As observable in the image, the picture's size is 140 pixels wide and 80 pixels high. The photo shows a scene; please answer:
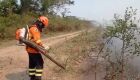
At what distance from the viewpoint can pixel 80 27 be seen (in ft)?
120

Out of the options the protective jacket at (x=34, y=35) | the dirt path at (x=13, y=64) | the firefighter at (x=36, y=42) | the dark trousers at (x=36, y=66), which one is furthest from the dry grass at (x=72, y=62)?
the protective jacket at (x=34, y=35)

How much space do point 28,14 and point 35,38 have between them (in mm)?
22070

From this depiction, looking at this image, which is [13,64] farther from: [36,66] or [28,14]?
[28,14]

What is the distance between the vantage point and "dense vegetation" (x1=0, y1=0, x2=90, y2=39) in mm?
Result: 24705

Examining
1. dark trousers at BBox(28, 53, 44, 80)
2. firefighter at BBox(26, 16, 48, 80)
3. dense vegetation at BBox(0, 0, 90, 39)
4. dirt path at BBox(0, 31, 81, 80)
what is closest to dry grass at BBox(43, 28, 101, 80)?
dirt path at BBox(0, 31, 81, 80)

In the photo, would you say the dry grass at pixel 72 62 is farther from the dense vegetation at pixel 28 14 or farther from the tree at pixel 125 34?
the dense vegetation at pixel 28 14

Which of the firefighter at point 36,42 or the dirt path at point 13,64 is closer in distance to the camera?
the firefighter at point 36,42

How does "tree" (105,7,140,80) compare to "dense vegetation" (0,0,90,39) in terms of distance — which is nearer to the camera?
"tree" (105,7,140,80)

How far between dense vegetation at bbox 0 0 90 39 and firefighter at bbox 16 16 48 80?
11439 millimetres

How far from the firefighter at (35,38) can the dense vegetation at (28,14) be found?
1144 cm

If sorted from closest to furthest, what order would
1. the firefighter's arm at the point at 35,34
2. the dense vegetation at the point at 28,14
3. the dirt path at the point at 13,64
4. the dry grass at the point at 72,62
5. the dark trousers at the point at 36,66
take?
the firefighter's arm at the point at 35,34 → the dark trousers at the point at 36,66 → the dirt path at the point at 13,64 → the dry grass at the point at 72,62 → the dense vegetation at the point at 28,14

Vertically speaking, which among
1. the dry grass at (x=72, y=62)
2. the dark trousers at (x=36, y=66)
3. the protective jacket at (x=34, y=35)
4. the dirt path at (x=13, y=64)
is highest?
the protective jacket at (x=34, y=35)

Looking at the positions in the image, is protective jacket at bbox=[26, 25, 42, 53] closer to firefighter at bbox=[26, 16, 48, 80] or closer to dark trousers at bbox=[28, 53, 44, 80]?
firefighter at bbox=[26, 16, 48, 80]

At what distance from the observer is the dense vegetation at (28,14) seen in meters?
24.7
